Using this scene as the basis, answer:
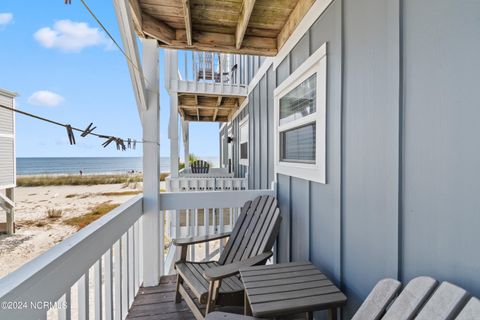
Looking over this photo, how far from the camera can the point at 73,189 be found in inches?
75.8

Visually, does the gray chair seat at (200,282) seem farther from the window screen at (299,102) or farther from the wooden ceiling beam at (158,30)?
the wooden ceiling beam at (158,30)

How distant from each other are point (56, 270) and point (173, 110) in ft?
14.4

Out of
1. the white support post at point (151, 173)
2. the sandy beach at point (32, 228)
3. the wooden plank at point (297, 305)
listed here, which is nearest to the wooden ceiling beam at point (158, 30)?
the white support post at point (151, 173)

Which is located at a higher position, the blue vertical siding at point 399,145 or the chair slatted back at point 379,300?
the blue vertical siding at point 399,145

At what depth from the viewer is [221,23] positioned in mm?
2535

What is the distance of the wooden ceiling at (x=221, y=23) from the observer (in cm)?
221

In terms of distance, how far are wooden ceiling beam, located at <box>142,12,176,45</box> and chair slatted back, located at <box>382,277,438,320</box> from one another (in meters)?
2.73

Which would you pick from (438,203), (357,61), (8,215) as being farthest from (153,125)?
(438,203)

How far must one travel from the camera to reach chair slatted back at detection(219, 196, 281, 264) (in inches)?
85.0

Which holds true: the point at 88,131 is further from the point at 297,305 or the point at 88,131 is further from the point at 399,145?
the point at 399,145

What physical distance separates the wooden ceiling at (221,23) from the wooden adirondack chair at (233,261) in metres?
1.70

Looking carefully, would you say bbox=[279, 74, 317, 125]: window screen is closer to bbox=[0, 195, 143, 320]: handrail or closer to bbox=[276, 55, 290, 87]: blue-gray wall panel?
bbox=[276, 55, 290, 87]: blue-gray wall panel

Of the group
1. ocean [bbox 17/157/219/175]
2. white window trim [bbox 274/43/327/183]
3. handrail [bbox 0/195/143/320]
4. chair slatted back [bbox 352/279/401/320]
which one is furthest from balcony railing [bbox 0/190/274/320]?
chair slatted back [bbox 352/279/401/320]

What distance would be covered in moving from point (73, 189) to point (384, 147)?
7.03ft
